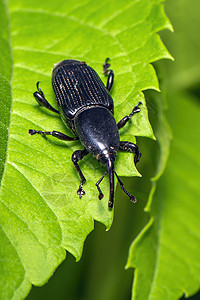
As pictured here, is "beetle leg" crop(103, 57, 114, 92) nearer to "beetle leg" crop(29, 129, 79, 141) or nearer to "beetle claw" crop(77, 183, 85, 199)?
"beetle leg" crop(29, 129, 79, 141)

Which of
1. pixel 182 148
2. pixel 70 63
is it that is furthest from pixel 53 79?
pixel 182 148

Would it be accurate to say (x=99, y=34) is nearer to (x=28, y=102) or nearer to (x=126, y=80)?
(x=126, y=80)

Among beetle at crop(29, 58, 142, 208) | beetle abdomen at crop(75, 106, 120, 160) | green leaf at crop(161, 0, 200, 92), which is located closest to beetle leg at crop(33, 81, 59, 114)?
beetle at crop(29, 58, 142, 208)

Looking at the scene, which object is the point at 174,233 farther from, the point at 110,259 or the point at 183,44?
the point at 183,44

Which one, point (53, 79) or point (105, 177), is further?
point (53, 79)

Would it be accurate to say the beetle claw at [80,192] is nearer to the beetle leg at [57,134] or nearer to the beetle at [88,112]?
the beetle at [88,112]

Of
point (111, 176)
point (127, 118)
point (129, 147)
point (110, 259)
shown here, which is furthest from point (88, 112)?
point (110, 259)

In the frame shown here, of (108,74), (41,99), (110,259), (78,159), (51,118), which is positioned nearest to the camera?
(78,159)
